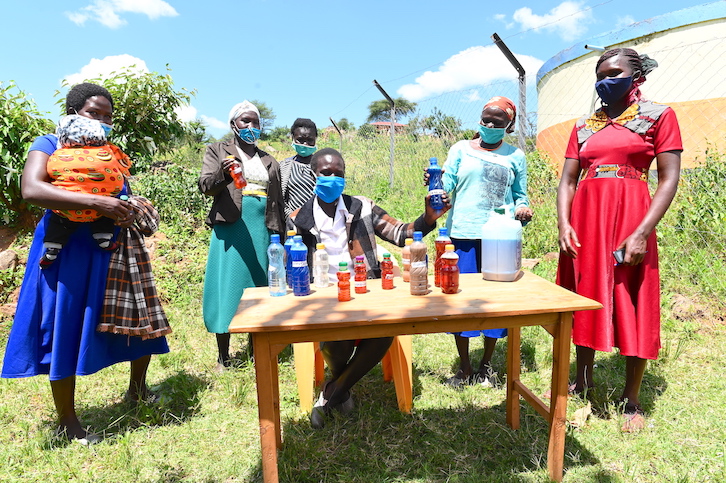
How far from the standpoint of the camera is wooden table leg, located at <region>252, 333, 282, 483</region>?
2.04 m

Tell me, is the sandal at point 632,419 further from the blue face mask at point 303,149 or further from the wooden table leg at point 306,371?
the blue face mask at point 303,149

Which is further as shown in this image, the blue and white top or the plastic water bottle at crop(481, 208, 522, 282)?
the blue and white top

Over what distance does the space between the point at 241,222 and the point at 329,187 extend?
3.65 feet

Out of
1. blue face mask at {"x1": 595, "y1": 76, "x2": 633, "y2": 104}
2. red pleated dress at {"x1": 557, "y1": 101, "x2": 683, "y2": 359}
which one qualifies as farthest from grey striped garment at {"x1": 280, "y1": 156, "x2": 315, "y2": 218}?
blue face mask at {"x1": 595, "y1": 76, "x2": 633, "y2": 104}

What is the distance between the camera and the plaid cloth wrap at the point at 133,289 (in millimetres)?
2627

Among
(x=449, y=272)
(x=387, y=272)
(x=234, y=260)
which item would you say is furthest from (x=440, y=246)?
(x=234, y=260)

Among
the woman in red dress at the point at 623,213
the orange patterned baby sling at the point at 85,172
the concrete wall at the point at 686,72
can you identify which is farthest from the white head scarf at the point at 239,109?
the concrete wall at the point at 686,72

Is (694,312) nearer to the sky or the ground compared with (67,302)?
→ nearer to the ground

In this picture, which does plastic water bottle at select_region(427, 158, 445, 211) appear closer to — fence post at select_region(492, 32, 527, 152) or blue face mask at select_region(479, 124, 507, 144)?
blue face mask at select_region(479, 124, 507, 144)

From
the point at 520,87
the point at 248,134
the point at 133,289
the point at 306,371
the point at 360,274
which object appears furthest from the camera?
the point at 520,87

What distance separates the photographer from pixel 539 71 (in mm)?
11195

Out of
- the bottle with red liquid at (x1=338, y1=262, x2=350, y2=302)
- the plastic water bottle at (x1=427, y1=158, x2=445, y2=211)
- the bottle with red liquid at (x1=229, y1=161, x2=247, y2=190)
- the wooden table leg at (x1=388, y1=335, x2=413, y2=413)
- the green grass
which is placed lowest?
the green grass

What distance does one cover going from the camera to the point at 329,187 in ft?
9.02

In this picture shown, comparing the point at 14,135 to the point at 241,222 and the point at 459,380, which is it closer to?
the point at 241,222
